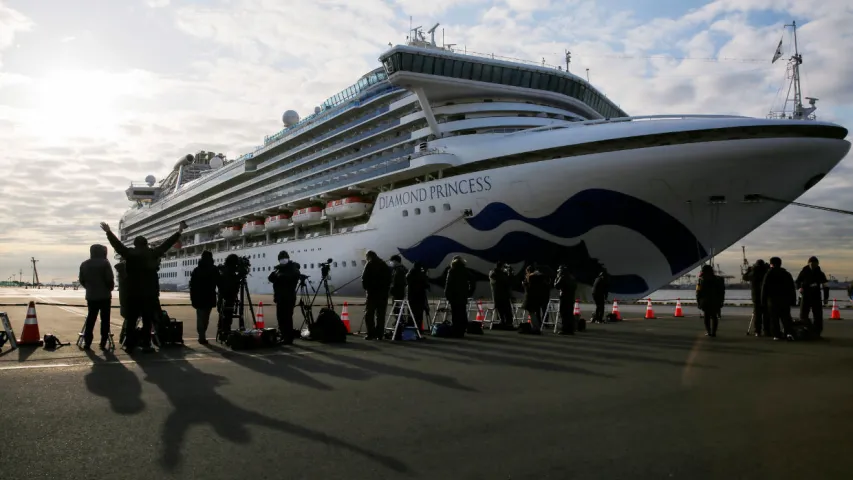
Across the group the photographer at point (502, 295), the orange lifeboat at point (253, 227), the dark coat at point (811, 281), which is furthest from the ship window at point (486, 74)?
the orange lifeboat at point (253, 227)

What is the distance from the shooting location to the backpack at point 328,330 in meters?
8.97

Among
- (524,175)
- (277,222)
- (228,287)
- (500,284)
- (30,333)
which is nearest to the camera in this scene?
(30,333)

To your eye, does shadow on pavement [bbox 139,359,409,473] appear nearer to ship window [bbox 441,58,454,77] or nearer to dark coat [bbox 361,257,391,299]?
dark coat [bbox 361,257,391,299]

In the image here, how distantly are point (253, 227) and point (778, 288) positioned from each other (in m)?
33.2

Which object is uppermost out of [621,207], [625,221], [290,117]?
[290,117]

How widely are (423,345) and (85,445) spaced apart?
19.1ft

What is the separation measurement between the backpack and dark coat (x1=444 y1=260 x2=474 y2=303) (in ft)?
6.90

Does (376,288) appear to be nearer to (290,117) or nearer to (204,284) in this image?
(204,284)

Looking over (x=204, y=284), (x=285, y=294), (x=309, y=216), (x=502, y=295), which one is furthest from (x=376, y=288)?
(x=309, y=216)

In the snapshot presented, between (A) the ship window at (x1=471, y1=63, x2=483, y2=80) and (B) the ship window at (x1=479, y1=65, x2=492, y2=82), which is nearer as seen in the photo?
(A) the ship window at (x1=471, y1=63, x2=483, y2=80)

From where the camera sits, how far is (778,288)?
9.23m

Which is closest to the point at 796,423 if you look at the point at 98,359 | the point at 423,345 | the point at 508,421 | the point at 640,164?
the point at 508,421

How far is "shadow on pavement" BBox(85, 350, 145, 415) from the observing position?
14.2 ft

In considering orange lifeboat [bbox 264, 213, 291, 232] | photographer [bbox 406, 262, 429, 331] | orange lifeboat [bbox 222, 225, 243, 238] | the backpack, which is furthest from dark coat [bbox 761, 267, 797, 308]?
orange lifeboat [bbox 222, 225, 243, 238]
